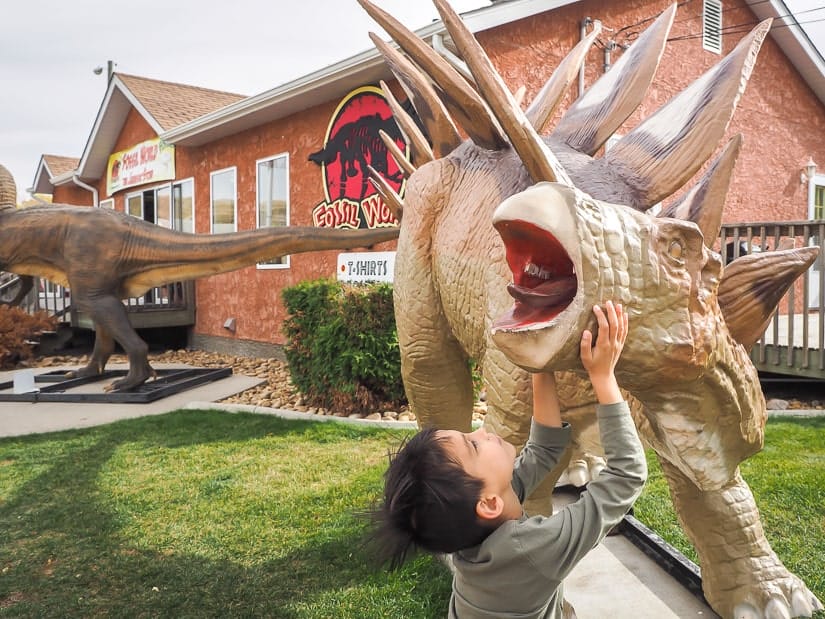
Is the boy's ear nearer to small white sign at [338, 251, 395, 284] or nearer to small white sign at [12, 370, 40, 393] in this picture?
small white sign at [338, 251, 395, 284]

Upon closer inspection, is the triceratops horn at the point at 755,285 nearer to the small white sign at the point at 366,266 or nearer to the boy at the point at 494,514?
the boy at the point at 494,514

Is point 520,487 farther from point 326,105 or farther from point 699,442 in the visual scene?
point 326,105

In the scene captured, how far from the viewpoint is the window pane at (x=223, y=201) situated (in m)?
10.9

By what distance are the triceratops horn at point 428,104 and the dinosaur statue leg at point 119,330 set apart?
5603 millimetres

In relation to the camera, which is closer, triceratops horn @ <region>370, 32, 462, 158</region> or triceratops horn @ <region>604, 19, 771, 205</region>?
triceratops horn @ <region>604, 19, 771, 205</region>

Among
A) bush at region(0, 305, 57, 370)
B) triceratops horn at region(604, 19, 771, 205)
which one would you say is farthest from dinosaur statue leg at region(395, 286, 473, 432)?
bush at region(0, 305, 57, 370)

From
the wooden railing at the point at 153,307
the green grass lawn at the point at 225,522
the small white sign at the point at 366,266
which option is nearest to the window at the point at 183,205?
the wooden railing at the point at 153,307

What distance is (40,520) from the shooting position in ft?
12.5

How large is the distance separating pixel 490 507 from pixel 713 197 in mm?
798

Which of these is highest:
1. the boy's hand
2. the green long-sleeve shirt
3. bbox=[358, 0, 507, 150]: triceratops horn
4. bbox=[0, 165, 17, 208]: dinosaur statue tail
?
bbox=[0, 165, 17, 208]: dinosaur statue tail

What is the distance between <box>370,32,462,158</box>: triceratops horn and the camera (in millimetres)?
2494

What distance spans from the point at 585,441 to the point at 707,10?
402 inches

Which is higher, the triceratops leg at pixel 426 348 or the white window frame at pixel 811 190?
the white window frame at pixel 811 190

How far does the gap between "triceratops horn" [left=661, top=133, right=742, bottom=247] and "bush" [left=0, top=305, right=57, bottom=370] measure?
11.2m
